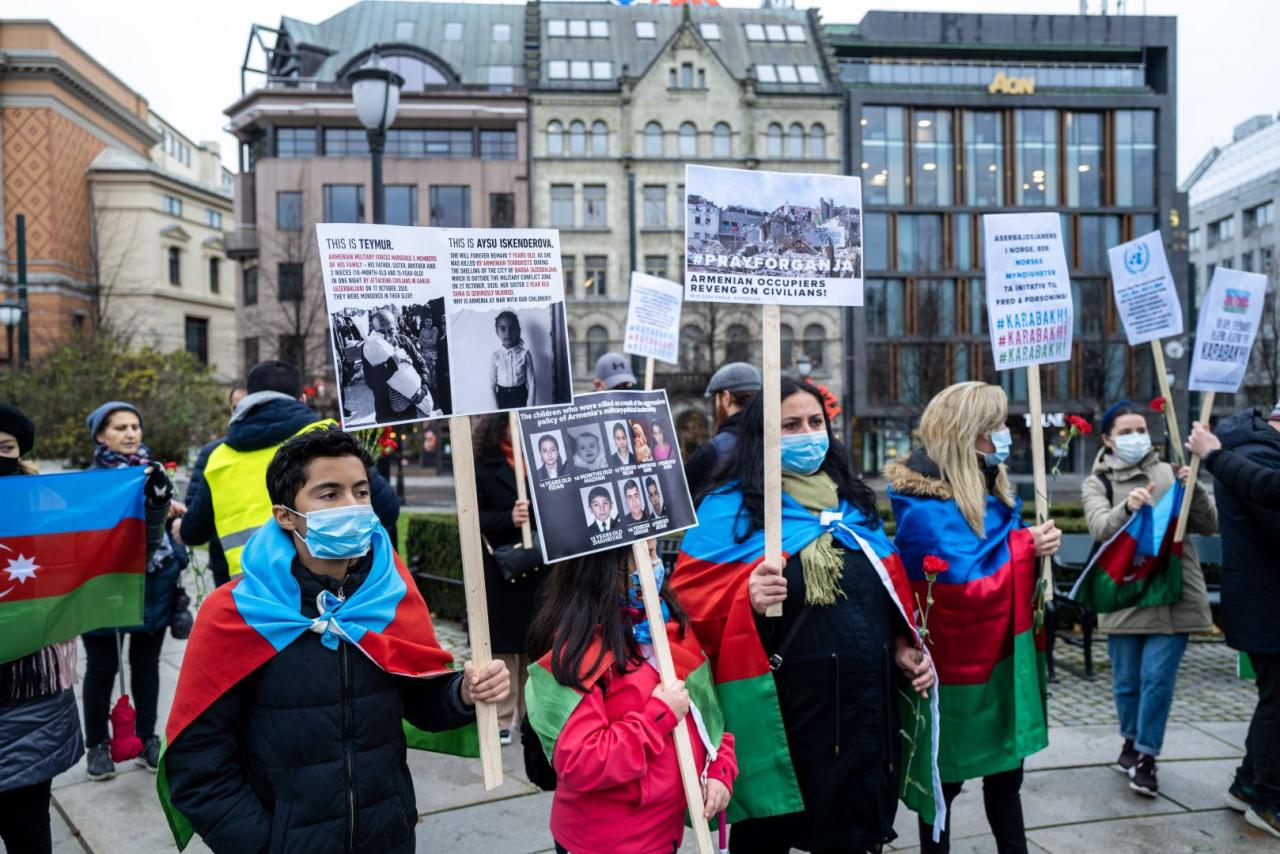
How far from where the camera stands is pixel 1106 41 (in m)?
48.1

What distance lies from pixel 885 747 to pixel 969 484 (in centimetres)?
116

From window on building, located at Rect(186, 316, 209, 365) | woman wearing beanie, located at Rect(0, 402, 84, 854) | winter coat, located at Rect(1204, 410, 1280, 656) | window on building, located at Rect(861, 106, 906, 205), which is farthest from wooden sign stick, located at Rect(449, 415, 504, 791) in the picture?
window on building, located at Rect(186, 316, 209, 365)

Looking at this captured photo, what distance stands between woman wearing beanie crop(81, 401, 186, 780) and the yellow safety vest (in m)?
0.59

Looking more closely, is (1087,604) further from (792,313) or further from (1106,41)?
(1106,41)

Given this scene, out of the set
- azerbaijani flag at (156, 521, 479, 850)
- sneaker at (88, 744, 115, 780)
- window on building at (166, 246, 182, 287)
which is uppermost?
window on building at (166, 246, 182, 287)

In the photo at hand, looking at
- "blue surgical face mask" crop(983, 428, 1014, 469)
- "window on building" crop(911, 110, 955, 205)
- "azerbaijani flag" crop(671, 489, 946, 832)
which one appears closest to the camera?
"azerbaijani flag" crop(671, 489, 946, 832)

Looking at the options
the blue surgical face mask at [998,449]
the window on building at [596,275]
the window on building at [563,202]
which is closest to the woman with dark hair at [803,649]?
the blue surgical face mask at [998,449]

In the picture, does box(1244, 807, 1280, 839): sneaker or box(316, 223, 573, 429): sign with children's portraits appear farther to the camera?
box(1244, 807, 1280, 839): sneaker

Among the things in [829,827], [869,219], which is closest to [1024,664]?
[829,827]

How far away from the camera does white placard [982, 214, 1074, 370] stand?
444 centimetres

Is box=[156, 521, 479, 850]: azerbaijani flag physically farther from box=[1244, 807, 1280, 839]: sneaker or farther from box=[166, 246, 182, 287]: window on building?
box=[166, 246, 182, 287]: window on building

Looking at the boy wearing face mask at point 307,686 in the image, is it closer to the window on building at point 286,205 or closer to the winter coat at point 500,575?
the winter coat at point 500,575

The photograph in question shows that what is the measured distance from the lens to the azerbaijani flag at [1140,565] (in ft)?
17.2

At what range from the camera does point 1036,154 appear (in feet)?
153
